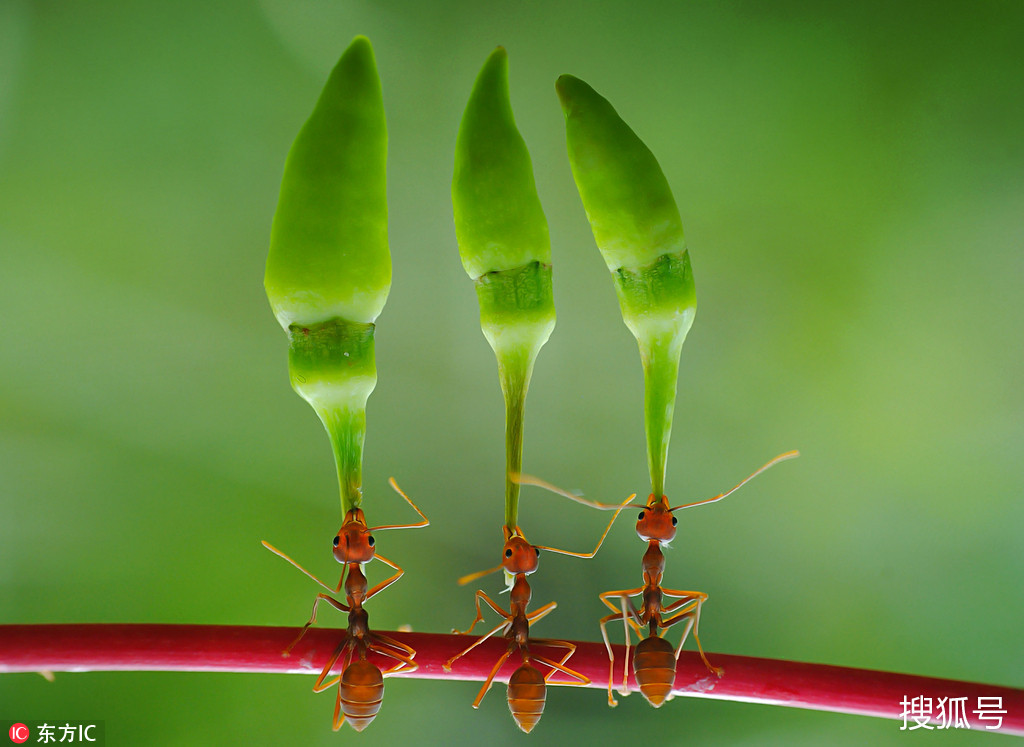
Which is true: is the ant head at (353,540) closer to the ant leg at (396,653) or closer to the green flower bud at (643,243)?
the ant leg at (396,653)

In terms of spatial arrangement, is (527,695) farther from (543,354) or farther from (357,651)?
(543,354)

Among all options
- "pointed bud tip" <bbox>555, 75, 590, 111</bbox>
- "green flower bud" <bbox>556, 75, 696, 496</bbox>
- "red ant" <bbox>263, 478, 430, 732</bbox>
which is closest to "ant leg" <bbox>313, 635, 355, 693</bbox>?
"red ant" <bbox>263, 478, 430, 732</bbox>

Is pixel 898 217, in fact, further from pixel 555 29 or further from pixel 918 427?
pixel 555 29

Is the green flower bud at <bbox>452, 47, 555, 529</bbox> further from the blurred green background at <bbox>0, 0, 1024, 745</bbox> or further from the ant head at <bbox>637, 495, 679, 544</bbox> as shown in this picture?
the blurred green background at <bbox>0, 0, 1024, 745</bbox>

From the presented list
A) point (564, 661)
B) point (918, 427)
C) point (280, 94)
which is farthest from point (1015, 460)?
point (280, 94)

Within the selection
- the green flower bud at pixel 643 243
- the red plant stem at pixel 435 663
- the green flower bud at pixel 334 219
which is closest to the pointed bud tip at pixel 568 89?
the green flower bud at pixel 643 243

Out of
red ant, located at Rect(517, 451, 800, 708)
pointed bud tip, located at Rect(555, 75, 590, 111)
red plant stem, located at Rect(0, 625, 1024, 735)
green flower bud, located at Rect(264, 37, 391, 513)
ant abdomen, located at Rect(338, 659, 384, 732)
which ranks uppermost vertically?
pointed bud tip, located at Rect(555, 75, 590, 111)
